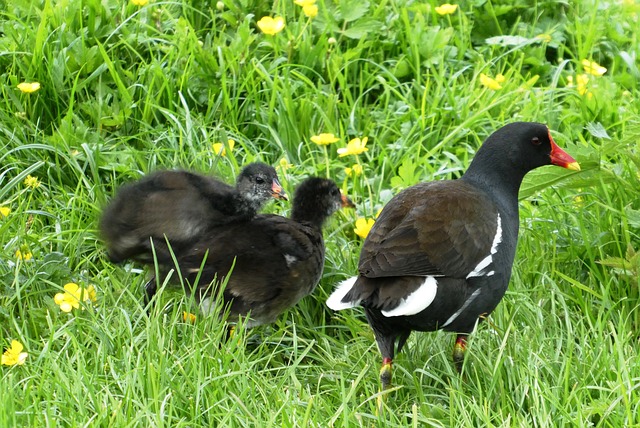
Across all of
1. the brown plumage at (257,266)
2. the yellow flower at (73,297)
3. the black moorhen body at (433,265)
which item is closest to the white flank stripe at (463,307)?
the black moorhen body at (433,265)

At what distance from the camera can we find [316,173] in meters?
5.55

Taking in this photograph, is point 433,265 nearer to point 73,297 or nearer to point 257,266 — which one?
point 257,266

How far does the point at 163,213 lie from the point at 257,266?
1.46ft

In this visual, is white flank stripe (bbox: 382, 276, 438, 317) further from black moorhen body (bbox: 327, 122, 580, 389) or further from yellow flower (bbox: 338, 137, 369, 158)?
yellow flower (bbox: 338, 137, 369, 158)

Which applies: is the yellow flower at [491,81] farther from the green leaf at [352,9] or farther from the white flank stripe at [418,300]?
the white flank stripe at [418,300]

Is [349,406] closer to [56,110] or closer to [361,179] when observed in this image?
[361,179]

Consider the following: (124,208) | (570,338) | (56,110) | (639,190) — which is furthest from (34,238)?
(639,190)

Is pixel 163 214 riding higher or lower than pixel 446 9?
higher

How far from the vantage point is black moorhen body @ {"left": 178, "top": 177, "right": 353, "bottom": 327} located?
4.46m

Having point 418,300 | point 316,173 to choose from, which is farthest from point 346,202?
point 418,300

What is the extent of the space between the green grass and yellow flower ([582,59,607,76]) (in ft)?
0.39

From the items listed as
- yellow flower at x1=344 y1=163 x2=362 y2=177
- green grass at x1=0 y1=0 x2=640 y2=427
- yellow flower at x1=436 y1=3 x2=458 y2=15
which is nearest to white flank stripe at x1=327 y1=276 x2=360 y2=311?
green grass at x1=0 y1=0 x2=640 y2=427

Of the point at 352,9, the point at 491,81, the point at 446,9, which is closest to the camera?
the point at 491,81

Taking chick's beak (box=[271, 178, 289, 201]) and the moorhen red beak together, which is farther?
chick's beak (box=[271, 178, 289, 201])
